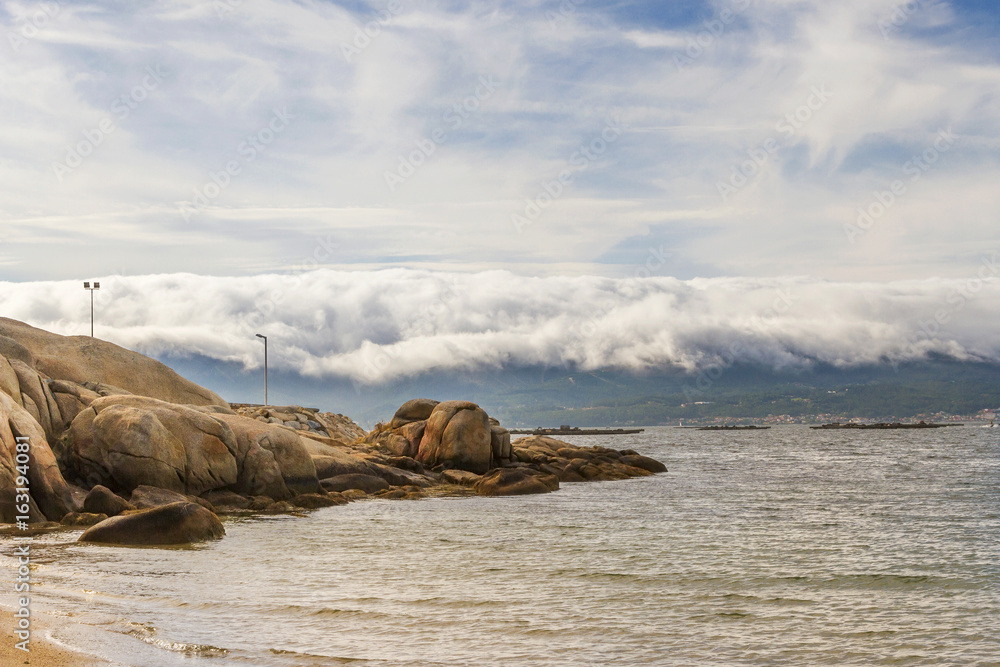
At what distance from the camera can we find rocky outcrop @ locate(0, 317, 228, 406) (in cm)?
3781

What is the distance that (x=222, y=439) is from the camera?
30531 mm

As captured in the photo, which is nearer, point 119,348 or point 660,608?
point 660,608

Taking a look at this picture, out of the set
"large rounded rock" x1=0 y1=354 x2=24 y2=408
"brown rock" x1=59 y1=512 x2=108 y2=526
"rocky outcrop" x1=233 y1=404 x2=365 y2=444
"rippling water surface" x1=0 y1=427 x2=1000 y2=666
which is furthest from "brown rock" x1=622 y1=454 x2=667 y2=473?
"brown rock" x1=59 y1=512 x2=108 y2=526

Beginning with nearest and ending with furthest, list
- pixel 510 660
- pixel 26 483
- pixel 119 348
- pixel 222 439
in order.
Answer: pixel 510 660, pixel 26 483, pixel 222 439, pixel 119 348

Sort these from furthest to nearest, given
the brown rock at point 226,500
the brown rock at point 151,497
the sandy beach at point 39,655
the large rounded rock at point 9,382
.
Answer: the brown rock at point 226,500 < the large rounded rock at point 9,382 < the brown rock at point 151,497 < the sandy beach at point 39,655

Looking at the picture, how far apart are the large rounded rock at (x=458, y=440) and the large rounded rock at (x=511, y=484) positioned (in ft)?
8.95

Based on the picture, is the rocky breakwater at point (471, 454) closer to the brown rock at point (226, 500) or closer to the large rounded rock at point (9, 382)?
the brown rock at point (226, 500)

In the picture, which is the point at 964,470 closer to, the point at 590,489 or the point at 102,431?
the point at 590,489

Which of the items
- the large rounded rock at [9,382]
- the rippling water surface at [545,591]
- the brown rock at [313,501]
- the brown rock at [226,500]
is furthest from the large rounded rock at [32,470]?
the brown rock at [313,501]

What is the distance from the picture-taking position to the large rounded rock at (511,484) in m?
40.2

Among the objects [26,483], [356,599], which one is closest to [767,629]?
[356,599]

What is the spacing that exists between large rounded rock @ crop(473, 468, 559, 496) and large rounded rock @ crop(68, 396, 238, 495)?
1417 cm

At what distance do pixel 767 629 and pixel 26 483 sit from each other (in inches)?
795

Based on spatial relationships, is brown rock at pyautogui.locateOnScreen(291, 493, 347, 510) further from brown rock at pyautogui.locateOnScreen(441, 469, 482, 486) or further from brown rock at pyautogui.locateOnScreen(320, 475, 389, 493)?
brown rock at pyautogui.locateOnScreen(441, 469, 482, 486)
